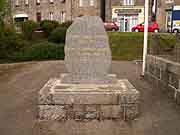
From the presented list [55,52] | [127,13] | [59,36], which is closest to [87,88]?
[55,52]

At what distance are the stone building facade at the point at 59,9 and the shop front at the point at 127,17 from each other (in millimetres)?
1263

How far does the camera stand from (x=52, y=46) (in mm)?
20172

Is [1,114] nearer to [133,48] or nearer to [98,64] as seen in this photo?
[98,64]

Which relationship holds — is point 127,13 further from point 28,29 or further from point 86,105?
point 86,105

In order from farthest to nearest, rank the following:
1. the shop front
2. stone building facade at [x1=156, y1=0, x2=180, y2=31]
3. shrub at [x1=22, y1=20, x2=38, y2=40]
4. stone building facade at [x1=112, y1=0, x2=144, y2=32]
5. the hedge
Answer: the shop front → stone building facade at [x1=112, y1=0, x2=144, y2=32] → stone building facade at [x1=156, y1=0, x2=180, y2=31] → shrub at [x1=22, y1=20, x2=38, y2=40] → the hedge

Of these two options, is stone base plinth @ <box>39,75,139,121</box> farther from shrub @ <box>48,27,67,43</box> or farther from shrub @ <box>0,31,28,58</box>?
shrub @ <box>48,27,67,43</box>

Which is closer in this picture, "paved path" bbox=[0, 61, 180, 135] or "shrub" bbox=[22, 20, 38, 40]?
"paved path" bbox=[0, 61, 180, 135]

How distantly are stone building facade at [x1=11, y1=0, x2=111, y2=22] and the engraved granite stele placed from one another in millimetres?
33638

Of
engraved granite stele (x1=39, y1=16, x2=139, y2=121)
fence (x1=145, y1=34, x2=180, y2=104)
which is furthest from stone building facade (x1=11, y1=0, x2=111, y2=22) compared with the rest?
engraved granite stele (x1=39, y1=16, x2=139, y2=121)

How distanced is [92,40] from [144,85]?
11.3 feet

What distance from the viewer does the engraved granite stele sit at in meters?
5.88

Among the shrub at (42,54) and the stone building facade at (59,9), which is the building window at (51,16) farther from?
the shrub at (42,54)

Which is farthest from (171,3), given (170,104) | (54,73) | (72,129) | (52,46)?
(72,129)

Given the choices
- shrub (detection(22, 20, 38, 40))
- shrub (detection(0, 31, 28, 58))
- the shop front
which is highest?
the shop front
